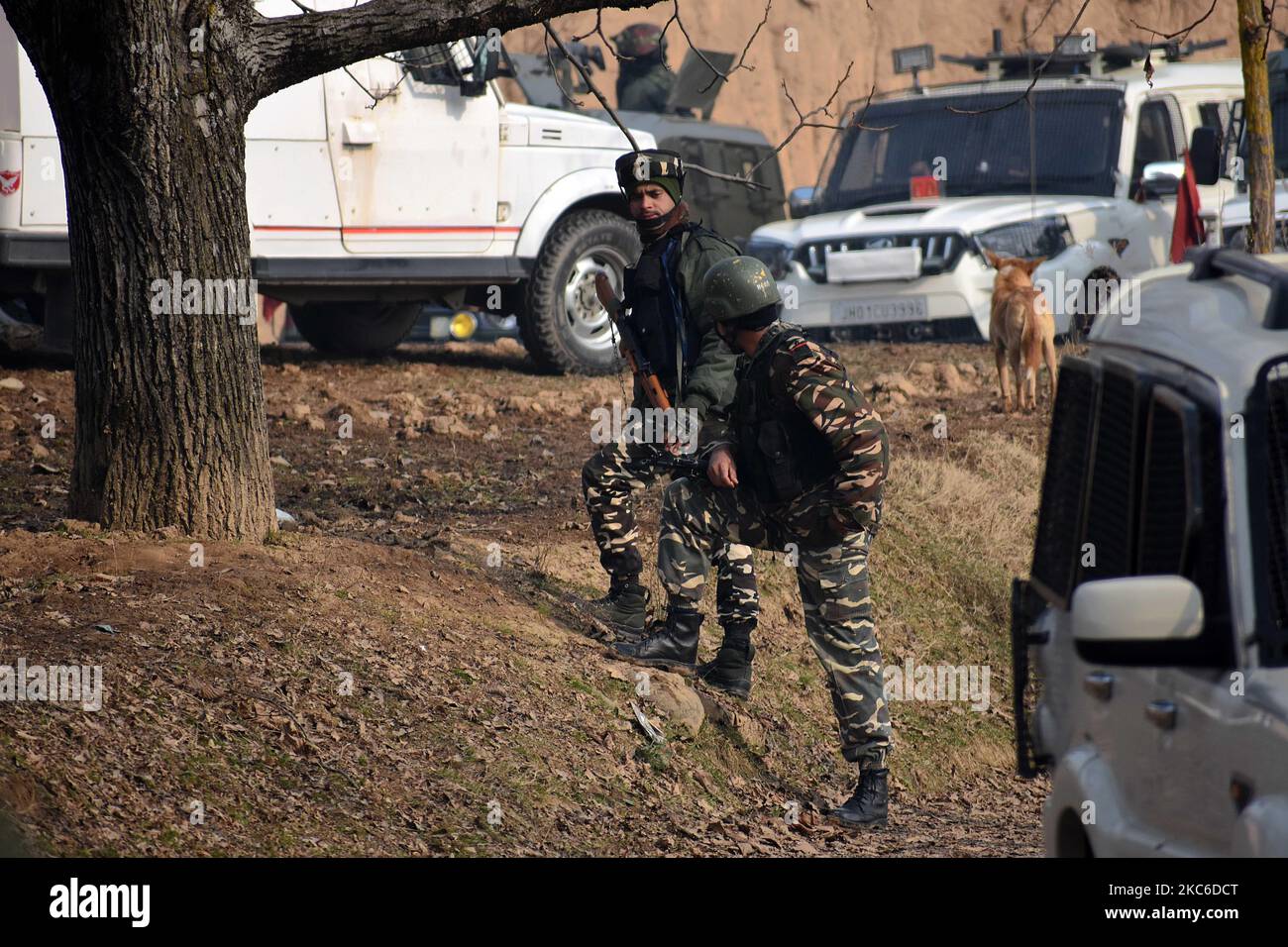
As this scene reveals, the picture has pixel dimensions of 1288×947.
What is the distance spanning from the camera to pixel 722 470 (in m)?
5.52

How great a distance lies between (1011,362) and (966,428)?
0.51 m

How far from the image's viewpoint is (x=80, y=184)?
19.0 feet

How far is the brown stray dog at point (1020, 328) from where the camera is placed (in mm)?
10047

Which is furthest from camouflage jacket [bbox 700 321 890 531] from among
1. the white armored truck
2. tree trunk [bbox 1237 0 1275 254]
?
the white armored truck

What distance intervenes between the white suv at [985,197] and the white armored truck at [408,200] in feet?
5.84

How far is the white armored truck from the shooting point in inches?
377

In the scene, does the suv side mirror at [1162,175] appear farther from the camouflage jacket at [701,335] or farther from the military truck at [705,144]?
the camouflage jacket at [701,335]

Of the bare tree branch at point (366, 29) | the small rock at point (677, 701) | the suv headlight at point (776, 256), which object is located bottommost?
the small rock at point (677, 701)

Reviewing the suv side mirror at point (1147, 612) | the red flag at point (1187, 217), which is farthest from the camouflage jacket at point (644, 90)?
the suv side mirror at point (1147, 612)

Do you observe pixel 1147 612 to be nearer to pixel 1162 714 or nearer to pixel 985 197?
pixel 1162 714

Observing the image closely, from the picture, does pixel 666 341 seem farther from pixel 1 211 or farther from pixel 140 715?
pixel 1 211

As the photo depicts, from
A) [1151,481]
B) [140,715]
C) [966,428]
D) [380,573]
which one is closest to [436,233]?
[966,428]
